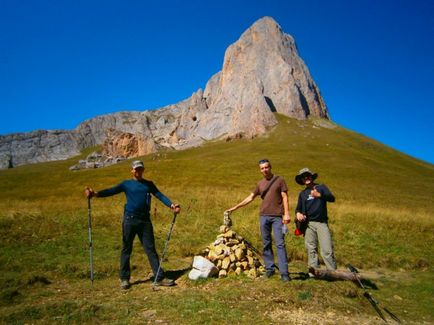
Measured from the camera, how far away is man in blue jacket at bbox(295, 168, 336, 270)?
34.5 ft

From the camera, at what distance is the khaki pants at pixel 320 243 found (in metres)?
10.5

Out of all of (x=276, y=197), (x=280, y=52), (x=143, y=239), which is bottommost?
(x=143, y=239)

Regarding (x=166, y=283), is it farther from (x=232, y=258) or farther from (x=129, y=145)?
(x=129, y=145)

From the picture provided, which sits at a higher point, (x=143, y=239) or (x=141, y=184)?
(x=141, y=184)

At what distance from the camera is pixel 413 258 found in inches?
612

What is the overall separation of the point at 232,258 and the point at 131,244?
3248 millimetres

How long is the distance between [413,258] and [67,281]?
1449 cm

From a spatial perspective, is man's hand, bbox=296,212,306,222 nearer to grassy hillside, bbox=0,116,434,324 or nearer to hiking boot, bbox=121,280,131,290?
grassy hillside, bbox=0,116,434,324

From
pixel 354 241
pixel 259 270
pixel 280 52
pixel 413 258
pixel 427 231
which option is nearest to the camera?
pixel 259 270

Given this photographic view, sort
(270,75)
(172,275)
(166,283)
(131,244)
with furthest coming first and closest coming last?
(270,75)
(172,275)
(131,244)
(166,283)

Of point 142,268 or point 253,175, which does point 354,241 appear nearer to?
point 142,268

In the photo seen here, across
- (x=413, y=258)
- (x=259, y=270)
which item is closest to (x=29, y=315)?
(x=259, y=270)

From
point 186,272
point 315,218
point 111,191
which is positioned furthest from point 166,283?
point 315,218

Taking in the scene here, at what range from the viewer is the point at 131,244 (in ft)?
34.7
